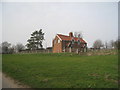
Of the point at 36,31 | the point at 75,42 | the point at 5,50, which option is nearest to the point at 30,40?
the point at 36,31

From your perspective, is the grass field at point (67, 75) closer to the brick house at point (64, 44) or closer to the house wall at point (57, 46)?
the brick house at point (64, 44)

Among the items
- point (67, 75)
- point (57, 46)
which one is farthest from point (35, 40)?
point (67, 75)

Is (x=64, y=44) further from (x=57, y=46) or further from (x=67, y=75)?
(x=67, y=75)

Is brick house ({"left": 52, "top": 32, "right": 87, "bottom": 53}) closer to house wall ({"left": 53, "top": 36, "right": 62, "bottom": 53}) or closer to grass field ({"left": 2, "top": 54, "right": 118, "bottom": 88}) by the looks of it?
house wall ({"left": 53, "top": 36, "right": 62, "bottom": 53})

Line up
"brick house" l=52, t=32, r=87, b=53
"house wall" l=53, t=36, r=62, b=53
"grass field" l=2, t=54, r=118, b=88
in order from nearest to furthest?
"grass field" l=2, t=54, r=118, b=88 < "brick house" l=52, t=32, r=87, b=53 < "house wall" l=53, t=36, r=62, b=53

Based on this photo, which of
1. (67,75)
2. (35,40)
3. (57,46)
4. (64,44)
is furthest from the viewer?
(35,40)

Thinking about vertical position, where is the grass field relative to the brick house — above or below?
below

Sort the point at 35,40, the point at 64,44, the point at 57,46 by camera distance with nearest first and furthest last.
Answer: the point at 64,44, the point at 57,46, the point at 35,40

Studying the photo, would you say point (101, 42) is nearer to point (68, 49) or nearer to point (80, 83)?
point (68, 49)

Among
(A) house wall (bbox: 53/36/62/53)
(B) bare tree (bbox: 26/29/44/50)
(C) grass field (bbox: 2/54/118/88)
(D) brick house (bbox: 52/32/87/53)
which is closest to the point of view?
(C) grass field (bbox: 2/54/118/88)

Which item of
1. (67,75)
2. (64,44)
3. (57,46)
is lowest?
(67,75)

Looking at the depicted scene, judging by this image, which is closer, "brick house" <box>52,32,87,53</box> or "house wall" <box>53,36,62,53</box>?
"brick house" <box>52,32,87,53</box>

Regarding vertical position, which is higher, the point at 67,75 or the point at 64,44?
the point at 64,44

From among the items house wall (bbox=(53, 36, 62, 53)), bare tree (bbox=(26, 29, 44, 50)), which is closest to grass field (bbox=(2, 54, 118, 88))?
house wall (bbox=(53, 36, 62, 53))
